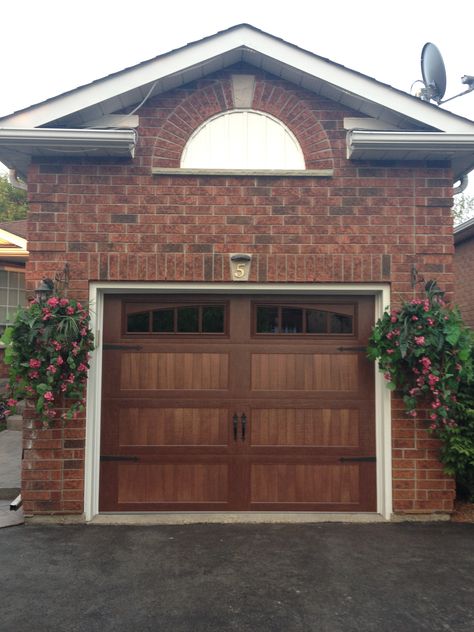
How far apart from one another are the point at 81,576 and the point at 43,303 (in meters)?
2.46

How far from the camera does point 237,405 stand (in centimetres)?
520

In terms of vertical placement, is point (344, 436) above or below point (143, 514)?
above

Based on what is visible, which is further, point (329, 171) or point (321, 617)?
point (329, 171)

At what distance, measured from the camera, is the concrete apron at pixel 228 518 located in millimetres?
4914

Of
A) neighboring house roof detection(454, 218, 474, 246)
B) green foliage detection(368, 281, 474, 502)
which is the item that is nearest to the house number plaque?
green foliage detection(368, 281, 474, 502)

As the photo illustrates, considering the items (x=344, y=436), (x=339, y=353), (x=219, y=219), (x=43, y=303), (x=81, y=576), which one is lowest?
(x=81, y=576)

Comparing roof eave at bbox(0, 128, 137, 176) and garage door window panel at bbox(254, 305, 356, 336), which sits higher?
roof eave at bbox(0, 128, 137, 176)

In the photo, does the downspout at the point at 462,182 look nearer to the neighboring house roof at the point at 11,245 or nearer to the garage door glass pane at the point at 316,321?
the garage door glass pane at the point at 316,321

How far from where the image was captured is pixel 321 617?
3.23 m

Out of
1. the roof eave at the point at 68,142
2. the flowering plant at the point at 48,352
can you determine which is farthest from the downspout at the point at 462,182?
the flowering plant at the point at 48,352

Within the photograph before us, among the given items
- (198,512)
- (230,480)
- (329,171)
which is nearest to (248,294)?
(329,171)

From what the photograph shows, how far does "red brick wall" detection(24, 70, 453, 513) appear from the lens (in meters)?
5.02

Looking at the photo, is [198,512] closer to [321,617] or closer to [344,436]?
[344,436]

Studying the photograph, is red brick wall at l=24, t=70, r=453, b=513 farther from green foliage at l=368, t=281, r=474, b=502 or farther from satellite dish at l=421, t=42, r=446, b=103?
satellite dish at l=421, t=42, r=446, b=103
